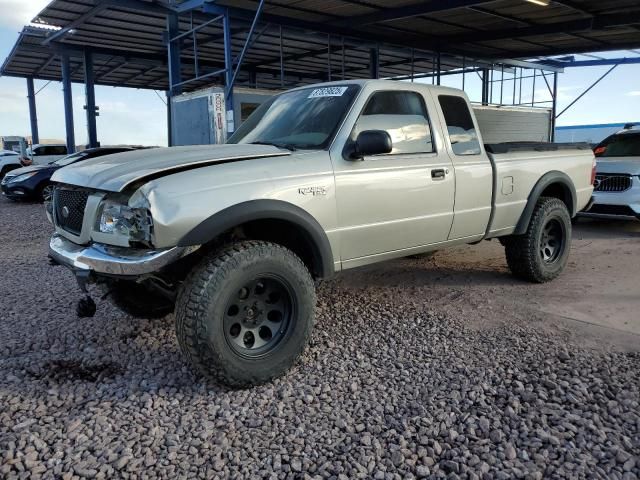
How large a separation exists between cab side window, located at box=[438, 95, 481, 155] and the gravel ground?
58.0 inches

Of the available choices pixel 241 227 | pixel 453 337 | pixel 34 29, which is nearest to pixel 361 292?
pixel 453 337

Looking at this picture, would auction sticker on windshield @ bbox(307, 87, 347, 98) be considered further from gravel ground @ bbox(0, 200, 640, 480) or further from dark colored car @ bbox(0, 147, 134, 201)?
dark colored car @ bbox(0, 147, 134, 201)

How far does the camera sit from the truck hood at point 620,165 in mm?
8336

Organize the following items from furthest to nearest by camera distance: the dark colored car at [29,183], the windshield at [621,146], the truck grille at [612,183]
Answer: the dark colored car at [29,183]
the windshield at [621,146]
the truck grille at [612,183]

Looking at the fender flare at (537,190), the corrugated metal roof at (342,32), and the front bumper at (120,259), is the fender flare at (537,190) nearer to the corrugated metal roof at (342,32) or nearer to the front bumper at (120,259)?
the front bumper at (120,259)

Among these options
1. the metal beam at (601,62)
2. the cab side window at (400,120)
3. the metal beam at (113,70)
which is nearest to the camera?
the cab side window at (400,120)

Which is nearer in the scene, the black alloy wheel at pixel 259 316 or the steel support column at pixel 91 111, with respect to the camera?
the black alloy wheel at pixel 259 316

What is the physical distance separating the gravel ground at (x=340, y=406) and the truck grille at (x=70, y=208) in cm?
97

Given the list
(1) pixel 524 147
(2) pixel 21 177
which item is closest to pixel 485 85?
(2) pixel 21 177

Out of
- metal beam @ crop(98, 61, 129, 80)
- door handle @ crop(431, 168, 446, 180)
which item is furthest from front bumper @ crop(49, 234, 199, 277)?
metal beam @ crop(98, 61, 129, 80)

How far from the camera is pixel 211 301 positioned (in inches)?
122

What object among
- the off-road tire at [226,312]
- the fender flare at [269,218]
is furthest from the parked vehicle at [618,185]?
the off-road tire at [226,312]

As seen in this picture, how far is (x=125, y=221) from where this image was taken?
3.13 m

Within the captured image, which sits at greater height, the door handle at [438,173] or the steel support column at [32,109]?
the steel support column at [32,109]
